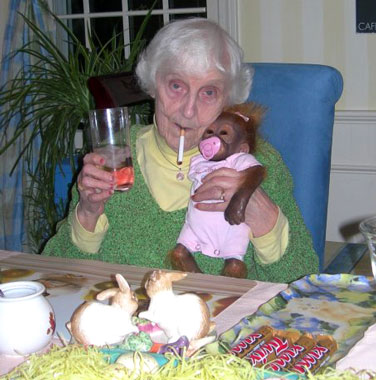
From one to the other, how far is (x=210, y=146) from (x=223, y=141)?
0.03 m

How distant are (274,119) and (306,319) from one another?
0.77 metres

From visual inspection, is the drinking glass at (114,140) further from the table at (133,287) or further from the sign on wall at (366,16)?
the sign on wall at (366,16)

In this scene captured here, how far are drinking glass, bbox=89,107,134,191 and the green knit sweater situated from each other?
0.29 m

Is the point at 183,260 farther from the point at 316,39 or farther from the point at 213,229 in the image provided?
the point at 316,39

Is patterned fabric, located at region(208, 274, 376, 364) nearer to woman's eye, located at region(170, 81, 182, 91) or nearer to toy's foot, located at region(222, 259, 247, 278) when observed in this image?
toy's foot, located at region(222, 259, 247, 278)

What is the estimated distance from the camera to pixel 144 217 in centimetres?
179

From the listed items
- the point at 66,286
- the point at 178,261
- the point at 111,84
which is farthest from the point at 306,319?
the point at 111,84

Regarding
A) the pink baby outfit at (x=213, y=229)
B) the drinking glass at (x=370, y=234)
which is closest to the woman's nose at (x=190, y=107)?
the pink baby outfit at (x=213, y=229)

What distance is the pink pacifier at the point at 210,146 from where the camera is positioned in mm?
1622

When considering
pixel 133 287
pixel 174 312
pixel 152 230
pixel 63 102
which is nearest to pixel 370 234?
pixel 174 312

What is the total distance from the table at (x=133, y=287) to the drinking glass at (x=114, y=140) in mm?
182

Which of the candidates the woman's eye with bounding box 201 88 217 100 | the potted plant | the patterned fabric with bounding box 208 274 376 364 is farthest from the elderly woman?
the potted plant

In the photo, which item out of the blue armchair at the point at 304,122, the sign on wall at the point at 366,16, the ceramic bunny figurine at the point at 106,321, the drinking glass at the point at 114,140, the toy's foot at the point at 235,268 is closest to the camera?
the ceramic bunny figurine at the point at 106,321

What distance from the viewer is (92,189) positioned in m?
1.59
